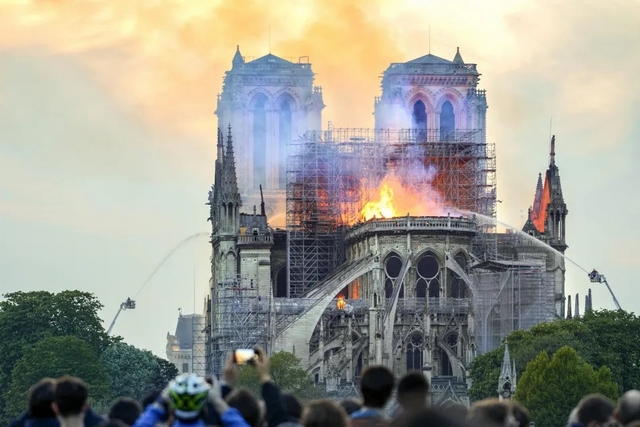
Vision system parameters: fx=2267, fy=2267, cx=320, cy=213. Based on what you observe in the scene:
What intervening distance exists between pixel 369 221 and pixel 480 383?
2083cm

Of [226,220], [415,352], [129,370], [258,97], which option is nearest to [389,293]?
[415,352]

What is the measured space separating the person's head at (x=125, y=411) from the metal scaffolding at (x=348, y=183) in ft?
370

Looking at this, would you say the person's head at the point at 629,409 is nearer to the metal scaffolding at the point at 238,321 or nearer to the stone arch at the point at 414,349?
the metal scaffolding at the point at 238,321

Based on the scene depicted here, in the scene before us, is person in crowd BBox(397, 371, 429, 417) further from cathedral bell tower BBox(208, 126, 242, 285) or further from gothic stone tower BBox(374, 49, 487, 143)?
gothic stone tower BBox(374, 49, 487, 143)

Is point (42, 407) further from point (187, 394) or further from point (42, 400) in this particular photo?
point (187, 394)

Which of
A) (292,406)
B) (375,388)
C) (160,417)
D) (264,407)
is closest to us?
(160,417)

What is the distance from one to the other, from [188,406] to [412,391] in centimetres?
261

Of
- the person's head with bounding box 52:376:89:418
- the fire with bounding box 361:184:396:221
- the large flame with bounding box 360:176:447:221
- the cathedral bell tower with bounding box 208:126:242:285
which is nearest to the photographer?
the person's head with bounding box 52:376:89:418

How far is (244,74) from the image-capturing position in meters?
160

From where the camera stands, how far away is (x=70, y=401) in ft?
87.9

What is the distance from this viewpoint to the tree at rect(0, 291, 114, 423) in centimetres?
13000

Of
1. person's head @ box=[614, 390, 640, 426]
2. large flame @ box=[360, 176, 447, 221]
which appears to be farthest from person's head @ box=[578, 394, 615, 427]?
large flame @ box=[360, 176, 447, 221]

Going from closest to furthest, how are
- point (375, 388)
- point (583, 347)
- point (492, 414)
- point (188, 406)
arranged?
point (188, 406) → point (492, 414) → point (375, 388) → point (583, 347)

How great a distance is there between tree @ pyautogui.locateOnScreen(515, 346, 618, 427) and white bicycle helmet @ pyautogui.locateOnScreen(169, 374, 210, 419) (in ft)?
258
